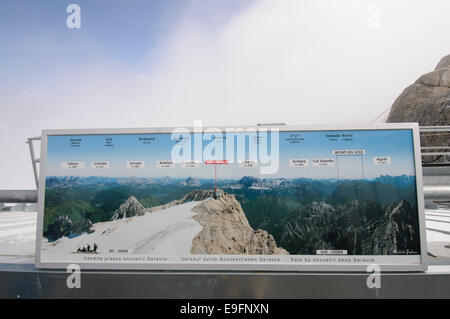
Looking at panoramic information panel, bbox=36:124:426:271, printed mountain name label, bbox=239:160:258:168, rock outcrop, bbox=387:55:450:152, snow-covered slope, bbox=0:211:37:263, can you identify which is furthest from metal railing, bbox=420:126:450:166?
rock outcrop, bbox=387:55:450:152

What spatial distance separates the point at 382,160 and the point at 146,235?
206 cm

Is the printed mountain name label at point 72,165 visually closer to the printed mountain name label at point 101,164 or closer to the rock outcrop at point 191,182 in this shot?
the printed mountain name label at point 101,164

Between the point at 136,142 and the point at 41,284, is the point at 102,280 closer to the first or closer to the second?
the point at 41,284

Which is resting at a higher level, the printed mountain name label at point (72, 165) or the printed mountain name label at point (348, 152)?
the printed mountain name label at point (348, 152)

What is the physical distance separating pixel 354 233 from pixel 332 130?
0.86 meters

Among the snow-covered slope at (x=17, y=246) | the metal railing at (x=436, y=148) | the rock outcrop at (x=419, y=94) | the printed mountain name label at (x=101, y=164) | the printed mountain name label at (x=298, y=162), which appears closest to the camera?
the printed mountain name label at (x=298, y=162)

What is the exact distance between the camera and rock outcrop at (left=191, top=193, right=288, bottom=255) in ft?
7.75

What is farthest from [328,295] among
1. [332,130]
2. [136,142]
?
[136,142]

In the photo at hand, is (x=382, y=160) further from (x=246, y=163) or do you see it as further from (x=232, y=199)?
(x=232, y=199)

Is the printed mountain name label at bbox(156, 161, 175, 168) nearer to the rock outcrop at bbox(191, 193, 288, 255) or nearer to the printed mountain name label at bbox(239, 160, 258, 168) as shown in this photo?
the rock outcrop at bbox(191, 193, 288, 255)

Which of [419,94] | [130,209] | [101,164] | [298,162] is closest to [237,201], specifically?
[298,162]

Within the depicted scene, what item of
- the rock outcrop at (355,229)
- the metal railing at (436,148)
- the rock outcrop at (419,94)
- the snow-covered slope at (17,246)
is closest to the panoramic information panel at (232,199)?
the rock outcrop at (355,229)

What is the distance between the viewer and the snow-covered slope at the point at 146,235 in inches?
93.9

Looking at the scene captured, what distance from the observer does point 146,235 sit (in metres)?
2.43
